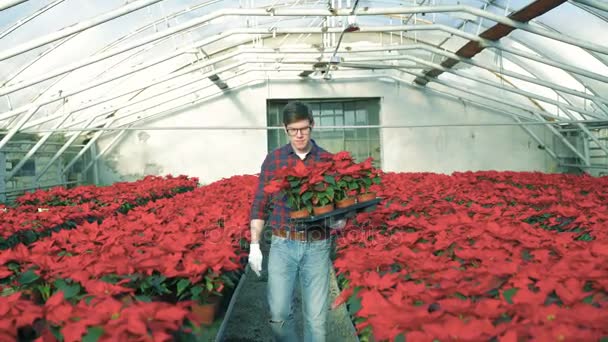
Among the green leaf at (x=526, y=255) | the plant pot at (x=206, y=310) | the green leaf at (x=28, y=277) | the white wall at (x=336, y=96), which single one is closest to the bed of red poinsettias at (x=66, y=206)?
the green leaf at (x=28, y=277)

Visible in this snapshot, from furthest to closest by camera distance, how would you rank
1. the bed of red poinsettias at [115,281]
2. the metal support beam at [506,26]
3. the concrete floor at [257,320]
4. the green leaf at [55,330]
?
the metal support beam at [506,26] < the concrete floor at [257,320] < the green leaf at [55,330] < the bed of red poinsettias at [115,281]

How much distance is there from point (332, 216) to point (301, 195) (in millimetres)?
193

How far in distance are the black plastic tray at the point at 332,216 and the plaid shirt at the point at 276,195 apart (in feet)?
0.32

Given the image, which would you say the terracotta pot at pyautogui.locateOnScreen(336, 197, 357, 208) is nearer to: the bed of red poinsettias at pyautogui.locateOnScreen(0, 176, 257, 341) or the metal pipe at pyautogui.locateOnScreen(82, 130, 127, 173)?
the bed of red poinsettias at pyautogui.locateOnScreen(0, 176, 257, 341)

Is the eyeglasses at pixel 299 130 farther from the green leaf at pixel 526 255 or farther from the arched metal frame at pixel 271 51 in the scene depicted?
the arched metal frame at pixel 271 51

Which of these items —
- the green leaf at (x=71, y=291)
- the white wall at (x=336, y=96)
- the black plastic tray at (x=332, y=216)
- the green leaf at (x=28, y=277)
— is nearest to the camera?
the green leaf at (x=71, y=291)

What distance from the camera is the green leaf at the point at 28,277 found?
2107 mm

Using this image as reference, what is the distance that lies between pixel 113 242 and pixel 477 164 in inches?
499

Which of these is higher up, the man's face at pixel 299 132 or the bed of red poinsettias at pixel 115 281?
the man's face at pixel 299 132

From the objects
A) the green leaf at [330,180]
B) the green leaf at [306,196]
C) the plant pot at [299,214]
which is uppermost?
the green leaf at [330,180]

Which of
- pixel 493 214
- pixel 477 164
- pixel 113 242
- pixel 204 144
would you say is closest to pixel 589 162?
pixel 477 164

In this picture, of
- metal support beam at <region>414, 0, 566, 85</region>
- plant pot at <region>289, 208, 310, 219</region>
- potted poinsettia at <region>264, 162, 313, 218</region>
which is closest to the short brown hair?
potted poinsettia at <region>264, 162, 313, 218</region>

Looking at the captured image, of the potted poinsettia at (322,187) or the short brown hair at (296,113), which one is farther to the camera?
the potted poinsettia at (322,187)

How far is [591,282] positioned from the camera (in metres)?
1.76
